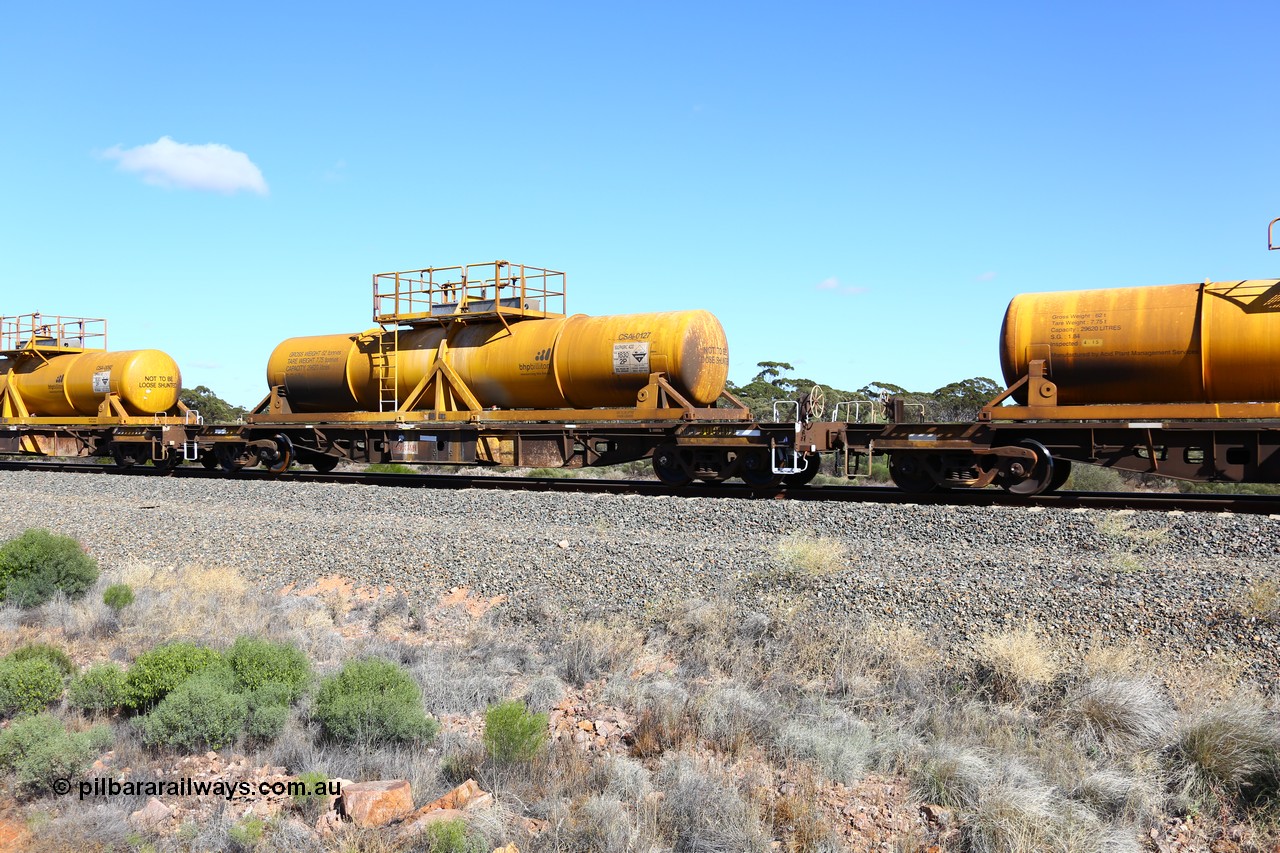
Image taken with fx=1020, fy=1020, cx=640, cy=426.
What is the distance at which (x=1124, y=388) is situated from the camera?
45.7 feet

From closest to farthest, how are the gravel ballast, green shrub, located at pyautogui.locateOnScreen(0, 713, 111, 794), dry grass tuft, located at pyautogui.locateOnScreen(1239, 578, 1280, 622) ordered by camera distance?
1. green shrub, located at pyautogui.locateOnScreen(0, 713, 111, 794)
2. dry grass tuft, located at pyautogui.locateOnScreen(1239, 578, 1280, 622)
3. the gravel ballast

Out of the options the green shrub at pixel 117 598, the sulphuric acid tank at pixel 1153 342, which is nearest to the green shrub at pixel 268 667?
the green shrub at pixel 117 598

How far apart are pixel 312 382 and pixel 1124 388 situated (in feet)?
53.7

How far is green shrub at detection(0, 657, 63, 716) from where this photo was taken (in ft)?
24.1

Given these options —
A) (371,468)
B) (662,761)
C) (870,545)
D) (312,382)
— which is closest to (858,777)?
(662,761)

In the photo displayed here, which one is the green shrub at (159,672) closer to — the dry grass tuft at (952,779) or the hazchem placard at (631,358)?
the dry grass tuft at (952,779)

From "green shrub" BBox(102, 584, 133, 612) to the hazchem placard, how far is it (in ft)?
29.9

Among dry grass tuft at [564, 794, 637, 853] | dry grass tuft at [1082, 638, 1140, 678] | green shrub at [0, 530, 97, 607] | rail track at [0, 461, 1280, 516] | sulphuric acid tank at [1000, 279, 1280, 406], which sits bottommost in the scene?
dry grass tuft at [564, 794, 637, 853]

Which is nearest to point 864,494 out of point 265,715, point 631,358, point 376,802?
point 631,358

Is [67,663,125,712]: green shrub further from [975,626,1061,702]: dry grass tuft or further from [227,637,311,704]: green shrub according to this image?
[975,626,1061,702]: dry grass tuft

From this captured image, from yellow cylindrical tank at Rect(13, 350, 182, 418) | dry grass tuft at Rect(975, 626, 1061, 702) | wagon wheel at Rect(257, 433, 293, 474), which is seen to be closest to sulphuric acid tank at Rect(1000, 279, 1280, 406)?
dry grass tuft at Rect(975, 626, 1061, 702)

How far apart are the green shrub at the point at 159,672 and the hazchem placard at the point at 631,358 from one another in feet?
35.1

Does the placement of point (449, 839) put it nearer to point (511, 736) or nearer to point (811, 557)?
point (511, 736)

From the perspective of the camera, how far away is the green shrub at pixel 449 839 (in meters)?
5.30
